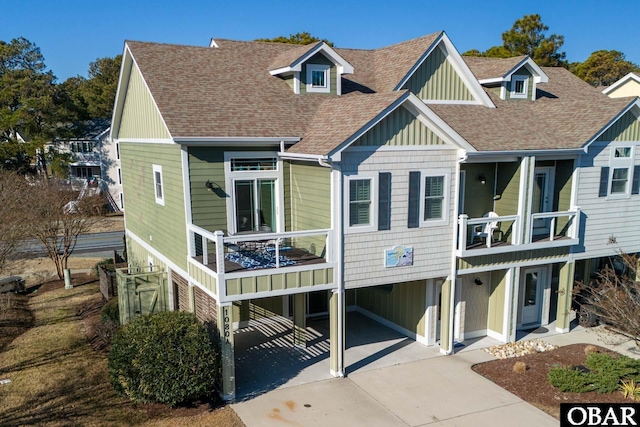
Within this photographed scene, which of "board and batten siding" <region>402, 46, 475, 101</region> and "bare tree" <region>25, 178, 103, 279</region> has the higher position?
"board and batten siding" <region>402, 46, 475, 101</region>

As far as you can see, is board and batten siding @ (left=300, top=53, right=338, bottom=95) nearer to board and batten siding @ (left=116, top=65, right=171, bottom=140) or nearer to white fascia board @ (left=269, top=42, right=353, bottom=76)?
white fascia board @ (left=269, top=42, right=353, bottom=76)

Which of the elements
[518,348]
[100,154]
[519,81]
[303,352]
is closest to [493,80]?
[519,81]

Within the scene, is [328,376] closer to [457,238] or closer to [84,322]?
[457,238]

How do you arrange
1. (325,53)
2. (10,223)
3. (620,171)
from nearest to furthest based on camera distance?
(325,53) → (620,171) → (10,223)

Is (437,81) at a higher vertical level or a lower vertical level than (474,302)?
higher

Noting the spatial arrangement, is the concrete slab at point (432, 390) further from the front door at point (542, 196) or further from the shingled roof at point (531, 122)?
the shingled roof at point (531, 122)

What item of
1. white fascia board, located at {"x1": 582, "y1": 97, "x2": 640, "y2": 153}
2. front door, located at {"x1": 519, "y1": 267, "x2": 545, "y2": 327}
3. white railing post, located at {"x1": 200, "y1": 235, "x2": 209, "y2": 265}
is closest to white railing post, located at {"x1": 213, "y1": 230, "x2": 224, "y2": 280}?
white railing post, located at {"x1": 200, "y1": 235, "x2": 209, "y2": 265}

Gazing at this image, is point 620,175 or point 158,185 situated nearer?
point 158,185

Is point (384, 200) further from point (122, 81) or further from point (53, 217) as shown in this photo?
point (53, 217)
